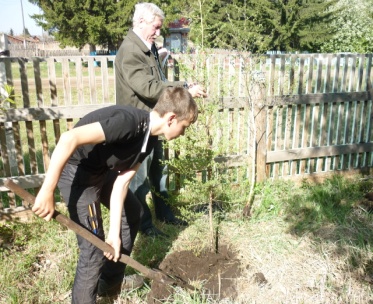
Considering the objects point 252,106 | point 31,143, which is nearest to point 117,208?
point 31,143

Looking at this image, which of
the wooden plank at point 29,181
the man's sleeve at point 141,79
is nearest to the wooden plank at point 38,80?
the wooden plank at point 29,181

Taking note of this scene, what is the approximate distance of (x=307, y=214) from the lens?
4.29m

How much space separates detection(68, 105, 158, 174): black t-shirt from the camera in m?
2.11

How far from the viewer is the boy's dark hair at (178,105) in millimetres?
2240

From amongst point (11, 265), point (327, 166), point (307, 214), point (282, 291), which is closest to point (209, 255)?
point (282, 291)

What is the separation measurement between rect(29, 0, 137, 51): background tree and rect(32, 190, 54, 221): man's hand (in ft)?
97.4

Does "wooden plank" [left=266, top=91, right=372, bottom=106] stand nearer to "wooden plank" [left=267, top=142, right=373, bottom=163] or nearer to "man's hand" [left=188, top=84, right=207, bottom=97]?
"wooden plank" [left=267, top=142, right=373, bottom=163]

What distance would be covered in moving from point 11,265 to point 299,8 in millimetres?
32900

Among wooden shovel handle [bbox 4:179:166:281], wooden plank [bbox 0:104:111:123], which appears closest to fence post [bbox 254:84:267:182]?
wooden plank [bbox 0:104:111:123]

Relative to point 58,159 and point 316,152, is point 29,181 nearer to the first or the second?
point 58,159

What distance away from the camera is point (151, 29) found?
3.53 metres

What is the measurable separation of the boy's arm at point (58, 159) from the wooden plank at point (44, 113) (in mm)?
2325

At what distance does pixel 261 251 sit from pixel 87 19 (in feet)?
96.6

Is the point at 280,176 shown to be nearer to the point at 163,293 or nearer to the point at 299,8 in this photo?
the point at 163,293
